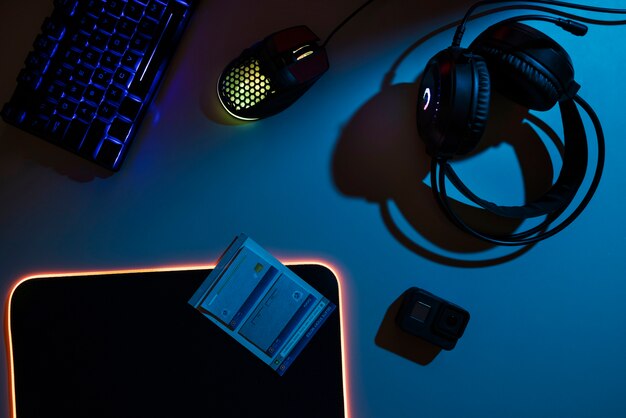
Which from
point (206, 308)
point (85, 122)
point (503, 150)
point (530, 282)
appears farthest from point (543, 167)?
point (85, 122)

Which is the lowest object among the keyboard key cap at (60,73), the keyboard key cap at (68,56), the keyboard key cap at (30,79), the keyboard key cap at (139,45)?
the keyboard key cap at (30,79)

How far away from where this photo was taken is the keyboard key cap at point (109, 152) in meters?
0.75

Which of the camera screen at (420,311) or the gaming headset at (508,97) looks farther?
the camera screen at (420,311)

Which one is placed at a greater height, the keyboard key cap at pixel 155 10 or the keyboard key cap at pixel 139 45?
the keyboard key cap at pixel 155 10

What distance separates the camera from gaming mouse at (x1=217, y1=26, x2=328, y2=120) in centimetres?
71

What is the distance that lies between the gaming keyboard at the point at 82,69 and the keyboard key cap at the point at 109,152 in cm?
1

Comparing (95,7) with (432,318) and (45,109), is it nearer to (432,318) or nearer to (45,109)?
(45,109)

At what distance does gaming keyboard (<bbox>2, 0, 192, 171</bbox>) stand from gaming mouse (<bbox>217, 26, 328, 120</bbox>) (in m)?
0.13

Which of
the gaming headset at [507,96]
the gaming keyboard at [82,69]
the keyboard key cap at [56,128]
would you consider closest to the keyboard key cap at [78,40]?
the gaming keyboard at [82,69]

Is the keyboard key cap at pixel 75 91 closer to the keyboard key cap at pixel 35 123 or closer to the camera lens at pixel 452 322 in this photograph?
the keyboard key cap at pixel 35 123

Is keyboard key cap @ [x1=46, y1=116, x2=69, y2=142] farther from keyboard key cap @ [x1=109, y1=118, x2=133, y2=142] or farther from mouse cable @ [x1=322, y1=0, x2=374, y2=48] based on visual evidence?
mouse cable @ [x1=322, y1=0, x2=374, y2=48]

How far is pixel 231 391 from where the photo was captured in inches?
30.5

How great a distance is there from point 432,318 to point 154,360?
0.40 meters

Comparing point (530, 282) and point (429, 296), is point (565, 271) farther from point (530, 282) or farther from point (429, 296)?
point (429, 296)
